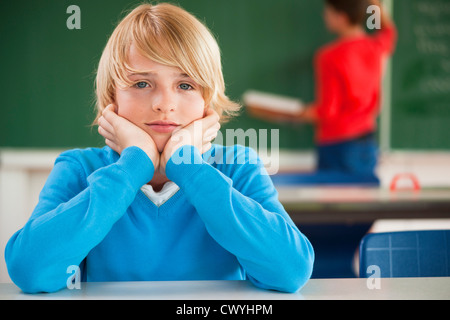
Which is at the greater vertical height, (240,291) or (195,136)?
(195,136)

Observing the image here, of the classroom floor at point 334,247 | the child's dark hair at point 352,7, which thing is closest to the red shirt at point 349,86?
the child's dark hair at point 352,7

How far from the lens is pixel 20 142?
3930 mm

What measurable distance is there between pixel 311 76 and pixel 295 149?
23.0 inches

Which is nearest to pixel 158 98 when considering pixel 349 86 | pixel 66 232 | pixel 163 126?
pixel 163 126

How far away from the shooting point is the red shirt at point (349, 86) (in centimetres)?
355

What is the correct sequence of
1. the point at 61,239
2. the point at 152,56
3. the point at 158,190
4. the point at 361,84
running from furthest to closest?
the point at 361,84 → the point at 158,190 → the point at 152,56 → the point at 61,239

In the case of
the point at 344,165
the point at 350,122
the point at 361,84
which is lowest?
the point at 344,165

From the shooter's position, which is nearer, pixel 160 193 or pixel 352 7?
pixel 160 193

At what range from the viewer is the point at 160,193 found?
1.14m

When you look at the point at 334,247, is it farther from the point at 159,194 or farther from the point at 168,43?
the point at 168,43

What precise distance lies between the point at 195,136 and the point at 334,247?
164cm

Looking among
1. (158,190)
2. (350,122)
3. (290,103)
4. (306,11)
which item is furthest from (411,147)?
(158,190)

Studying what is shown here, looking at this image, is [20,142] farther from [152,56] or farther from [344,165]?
[152,56]

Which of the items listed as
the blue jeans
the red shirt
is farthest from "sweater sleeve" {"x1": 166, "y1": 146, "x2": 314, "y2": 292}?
the red shirt
